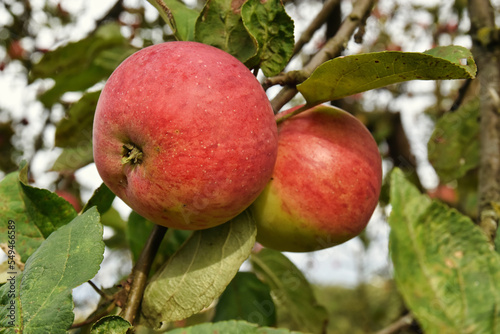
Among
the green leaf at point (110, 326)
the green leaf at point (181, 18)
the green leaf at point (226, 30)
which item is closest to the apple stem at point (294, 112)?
the green leaf at point (226, 30)

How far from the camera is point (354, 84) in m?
0.68

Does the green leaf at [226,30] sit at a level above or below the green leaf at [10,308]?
above

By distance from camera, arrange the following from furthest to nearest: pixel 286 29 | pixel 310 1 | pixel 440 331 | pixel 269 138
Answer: pixel 310 1 < pixel 286 29 < pixel 269 138 < pixel 440 331

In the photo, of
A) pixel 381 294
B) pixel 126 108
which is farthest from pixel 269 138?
pixel 381 294

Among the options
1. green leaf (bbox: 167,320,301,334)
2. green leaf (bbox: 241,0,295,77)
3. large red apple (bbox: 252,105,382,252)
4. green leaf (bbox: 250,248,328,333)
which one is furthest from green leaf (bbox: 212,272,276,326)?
green leaf (bbox: 167,320,301,334)

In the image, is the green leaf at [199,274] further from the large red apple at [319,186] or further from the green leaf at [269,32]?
the green leaf at [269,32]

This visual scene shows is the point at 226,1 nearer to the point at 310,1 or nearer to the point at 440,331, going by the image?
the point at 440,331

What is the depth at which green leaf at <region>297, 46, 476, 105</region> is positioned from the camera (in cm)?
58

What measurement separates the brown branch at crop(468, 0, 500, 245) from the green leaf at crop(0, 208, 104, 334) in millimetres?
687

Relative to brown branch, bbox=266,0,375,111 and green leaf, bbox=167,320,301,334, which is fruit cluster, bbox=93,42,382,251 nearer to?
brown branch, bbox=266,0,375,111

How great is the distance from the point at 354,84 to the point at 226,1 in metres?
0.28

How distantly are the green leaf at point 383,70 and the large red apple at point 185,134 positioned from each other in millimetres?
102

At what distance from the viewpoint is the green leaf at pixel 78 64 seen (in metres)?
1.24

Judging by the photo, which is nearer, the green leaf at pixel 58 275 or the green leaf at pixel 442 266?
the green leaf at pixel 442 266
